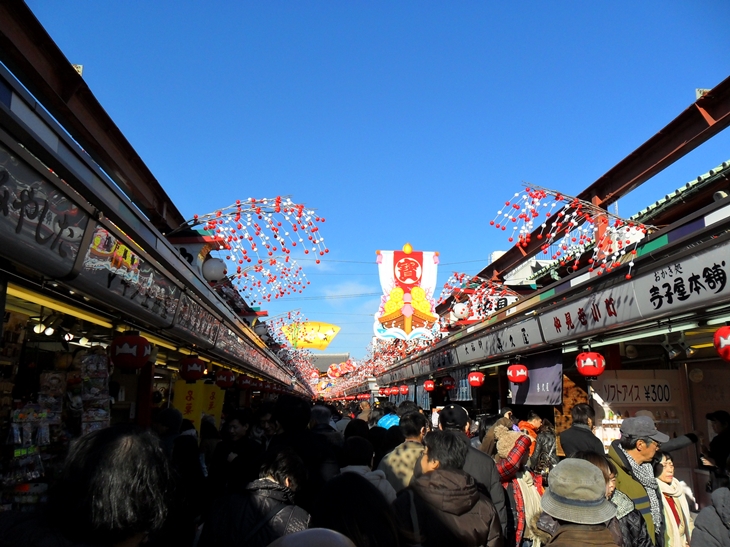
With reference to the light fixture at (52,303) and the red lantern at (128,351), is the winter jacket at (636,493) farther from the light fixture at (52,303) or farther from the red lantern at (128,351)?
the light fixture at (52,303)

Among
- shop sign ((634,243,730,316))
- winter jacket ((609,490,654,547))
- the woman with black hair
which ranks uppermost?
shop sign ((634,243,730,316))

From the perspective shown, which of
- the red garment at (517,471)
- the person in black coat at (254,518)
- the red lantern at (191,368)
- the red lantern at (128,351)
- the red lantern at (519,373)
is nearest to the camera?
the person in black coat at (254,518)

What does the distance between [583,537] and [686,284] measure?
4.13 meters

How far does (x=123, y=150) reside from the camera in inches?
356

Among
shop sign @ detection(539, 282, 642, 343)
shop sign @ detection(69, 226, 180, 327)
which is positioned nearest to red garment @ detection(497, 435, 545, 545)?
shop sign @ detection(539, 282, 642, 343)

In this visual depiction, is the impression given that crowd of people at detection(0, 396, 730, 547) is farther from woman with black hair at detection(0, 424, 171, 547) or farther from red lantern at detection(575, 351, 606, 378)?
red lantern at detection(575, 351, 606, 378)

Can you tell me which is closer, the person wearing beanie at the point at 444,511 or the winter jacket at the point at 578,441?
the person wearing beanie at the point at 444,511

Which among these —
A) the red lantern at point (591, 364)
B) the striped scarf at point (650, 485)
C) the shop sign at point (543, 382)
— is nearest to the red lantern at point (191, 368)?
the shop sign at point (543, 382)

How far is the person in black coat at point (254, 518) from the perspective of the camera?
9.98 ft

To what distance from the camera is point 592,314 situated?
8164mm

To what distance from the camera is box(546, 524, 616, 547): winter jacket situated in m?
2.81

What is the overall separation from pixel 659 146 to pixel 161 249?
32.0ft

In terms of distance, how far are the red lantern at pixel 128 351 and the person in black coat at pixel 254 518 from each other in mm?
3588

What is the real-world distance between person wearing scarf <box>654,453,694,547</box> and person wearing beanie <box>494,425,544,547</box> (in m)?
1.16
